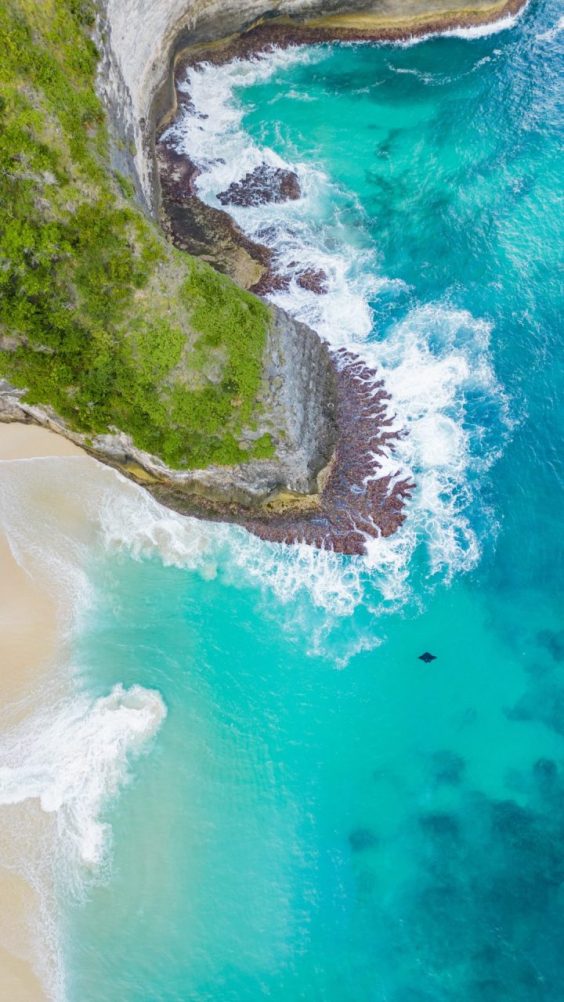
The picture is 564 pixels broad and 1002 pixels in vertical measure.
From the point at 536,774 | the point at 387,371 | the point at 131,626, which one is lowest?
the point at 131,626

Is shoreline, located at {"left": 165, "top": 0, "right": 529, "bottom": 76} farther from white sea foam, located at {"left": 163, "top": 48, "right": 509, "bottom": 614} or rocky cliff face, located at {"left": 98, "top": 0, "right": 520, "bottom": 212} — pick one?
white sea foam, located at {"left": 163, "top": 48, "right": 509, "bottom": 614}

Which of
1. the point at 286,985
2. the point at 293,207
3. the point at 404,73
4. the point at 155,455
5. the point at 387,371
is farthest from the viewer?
the point at 404,73

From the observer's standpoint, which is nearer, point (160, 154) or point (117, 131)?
point (117, 131)

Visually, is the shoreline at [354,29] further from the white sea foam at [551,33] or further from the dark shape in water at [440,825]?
the dark shape in water at [440,825]

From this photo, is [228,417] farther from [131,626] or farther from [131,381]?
[131,626]

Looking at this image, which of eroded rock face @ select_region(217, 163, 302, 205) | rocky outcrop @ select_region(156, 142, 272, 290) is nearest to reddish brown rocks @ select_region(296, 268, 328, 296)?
rocky outcrop @ select_region(156, 142, 272, 290)

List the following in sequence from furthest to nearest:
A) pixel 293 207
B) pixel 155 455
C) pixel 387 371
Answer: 1. pixel 293 207
2. pixel 387 371
3. pixel 155 455

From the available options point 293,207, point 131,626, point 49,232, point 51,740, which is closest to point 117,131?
point 49,232
